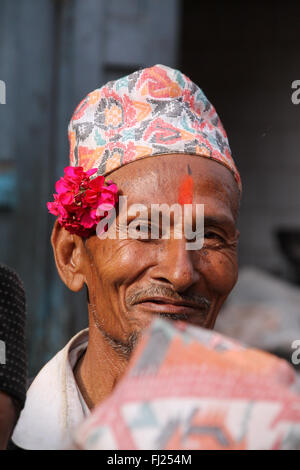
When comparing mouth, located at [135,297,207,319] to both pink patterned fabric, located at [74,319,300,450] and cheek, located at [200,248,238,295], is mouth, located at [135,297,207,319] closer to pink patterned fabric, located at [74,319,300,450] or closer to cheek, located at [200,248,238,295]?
cheek, located at [200,248,238,295]

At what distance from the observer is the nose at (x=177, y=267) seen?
7.29ft

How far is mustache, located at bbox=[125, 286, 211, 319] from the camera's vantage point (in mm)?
2254

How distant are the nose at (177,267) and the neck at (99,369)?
342mm

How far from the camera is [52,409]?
235 centimetres

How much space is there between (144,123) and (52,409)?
1.03 metres

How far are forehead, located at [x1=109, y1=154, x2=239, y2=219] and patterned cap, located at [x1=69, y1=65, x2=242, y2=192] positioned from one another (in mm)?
31

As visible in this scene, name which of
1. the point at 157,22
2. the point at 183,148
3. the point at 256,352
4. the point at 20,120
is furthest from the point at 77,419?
the point at 157,22

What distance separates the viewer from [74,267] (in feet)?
8.48

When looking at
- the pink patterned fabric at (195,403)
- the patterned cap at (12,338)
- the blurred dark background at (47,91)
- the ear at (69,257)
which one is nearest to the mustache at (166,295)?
the ear at (69,257)

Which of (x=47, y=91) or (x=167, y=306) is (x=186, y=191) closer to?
(x=167, y=306)

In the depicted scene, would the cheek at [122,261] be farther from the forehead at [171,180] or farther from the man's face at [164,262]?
the forehead at [171,180]

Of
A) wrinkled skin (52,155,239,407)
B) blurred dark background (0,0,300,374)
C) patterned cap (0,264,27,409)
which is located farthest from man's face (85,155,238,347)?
blurred dark background (0,0,300,374)

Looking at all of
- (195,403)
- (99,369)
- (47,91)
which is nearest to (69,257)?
(99,369)
